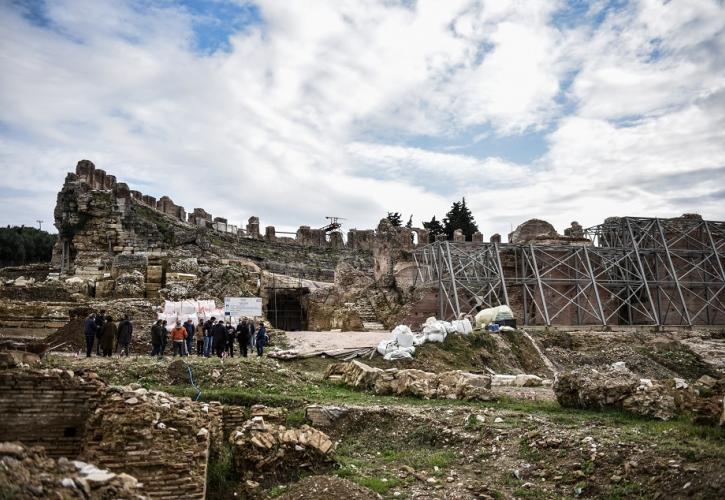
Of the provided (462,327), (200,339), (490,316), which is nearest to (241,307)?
(200,339)

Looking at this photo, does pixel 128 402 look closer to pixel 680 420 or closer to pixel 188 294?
pixel 680 420

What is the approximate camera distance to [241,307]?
18562mm

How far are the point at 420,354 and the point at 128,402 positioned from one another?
10.3 meters

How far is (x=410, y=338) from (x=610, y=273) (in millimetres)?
15896

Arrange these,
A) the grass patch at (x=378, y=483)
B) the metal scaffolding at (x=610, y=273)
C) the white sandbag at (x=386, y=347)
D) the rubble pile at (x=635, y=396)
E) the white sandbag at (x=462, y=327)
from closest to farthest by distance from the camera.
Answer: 1. the grass patch at (x=378, y=483)
2. the rubble pile at (x=635, y=396)
3. the white sandbag at (x=386, y=347)
4. the white sandbag at (x=462, y=327)
5. the metal scaffolding at (x=610, y=273)

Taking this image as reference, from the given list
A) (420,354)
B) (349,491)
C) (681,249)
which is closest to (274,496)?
(349,491)

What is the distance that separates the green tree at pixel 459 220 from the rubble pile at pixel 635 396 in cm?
4193

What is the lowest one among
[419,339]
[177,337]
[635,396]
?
[635,396]

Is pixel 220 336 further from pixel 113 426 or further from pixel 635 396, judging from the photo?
pixel 635 396

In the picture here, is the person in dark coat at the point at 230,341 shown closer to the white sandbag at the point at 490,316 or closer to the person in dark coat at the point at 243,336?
the person in dark coat at the point at 243,336

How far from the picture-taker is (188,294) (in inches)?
873

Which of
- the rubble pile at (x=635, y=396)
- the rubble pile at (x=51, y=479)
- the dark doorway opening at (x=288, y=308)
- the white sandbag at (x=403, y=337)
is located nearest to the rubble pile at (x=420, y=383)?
the rubble pile at (x=635, y=396)

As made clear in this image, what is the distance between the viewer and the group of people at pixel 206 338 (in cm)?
1577

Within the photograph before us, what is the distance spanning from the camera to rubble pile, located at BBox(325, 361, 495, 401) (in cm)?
1173
